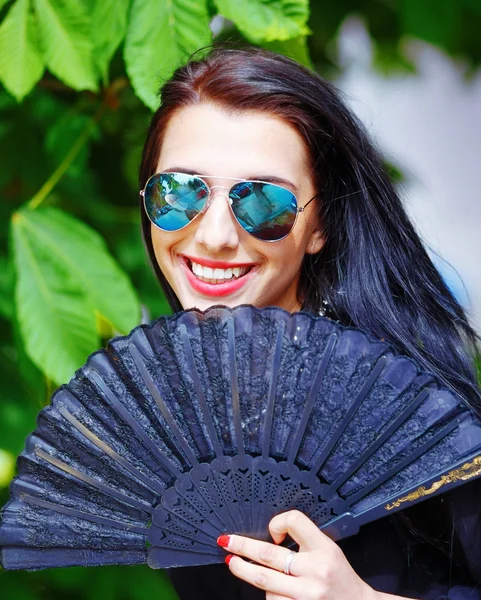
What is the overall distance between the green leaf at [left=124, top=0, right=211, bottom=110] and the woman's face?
0.63 ft

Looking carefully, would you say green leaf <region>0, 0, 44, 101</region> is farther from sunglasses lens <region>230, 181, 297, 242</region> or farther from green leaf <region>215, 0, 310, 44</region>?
sunglasses lens <region>230, 181, 297, 242</region>

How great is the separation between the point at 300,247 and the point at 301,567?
21.8 inches

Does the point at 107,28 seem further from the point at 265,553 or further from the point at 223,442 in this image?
the point at 265,553

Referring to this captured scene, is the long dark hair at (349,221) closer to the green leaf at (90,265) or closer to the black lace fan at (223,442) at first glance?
the black lace fan at (223,442)

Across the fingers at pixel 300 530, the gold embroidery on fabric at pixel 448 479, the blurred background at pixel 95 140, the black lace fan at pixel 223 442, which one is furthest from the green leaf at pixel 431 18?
the fingers at pixel 300 530

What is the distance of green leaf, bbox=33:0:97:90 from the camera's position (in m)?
1.75

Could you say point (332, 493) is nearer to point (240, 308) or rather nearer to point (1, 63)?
point (240, 308)

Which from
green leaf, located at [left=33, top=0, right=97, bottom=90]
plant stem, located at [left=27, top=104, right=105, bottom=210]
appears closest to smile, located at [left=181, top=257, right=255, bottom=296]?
green leaf, located at [left=33, top=0, right=97, bottom=90]

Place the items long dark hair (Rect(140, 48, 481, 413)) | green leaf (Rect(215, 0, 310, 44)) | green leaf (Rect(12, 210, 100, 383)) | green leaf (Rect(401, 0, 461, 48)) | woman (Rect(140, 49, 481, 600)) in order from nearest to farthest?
1. woman (Rect(140, 49, 481, 600))
2. long dark hair (Rect(140, 48, 481, 413))
3. green leaf (Rect(215, 0, 310, 44))
4. green leaf (Rect(12, 210, 100, 383))
5. green leaf (Rect(401, 0, 461, 48))

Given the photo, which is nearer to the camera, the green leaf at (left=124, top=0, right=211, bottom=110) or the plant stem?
the green leaf at (left=124, top=0, right=211, bottom=110)

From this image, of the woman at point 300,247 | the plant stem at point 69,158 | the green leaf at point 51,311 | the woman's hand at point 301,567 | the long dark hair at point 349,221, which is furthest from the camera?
the plant stem at point 69,158

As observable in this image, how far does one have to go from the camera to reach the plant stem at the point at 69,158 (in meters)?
2.09

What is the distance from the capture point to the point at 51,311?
182 cm

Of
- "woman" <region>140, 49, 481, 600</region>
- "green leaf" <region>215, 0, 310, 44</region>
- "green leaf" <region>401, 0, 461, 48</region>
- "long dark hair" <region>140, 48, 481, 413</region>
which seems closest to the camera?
"woman" <region>140, 49, 481, 600</region>
